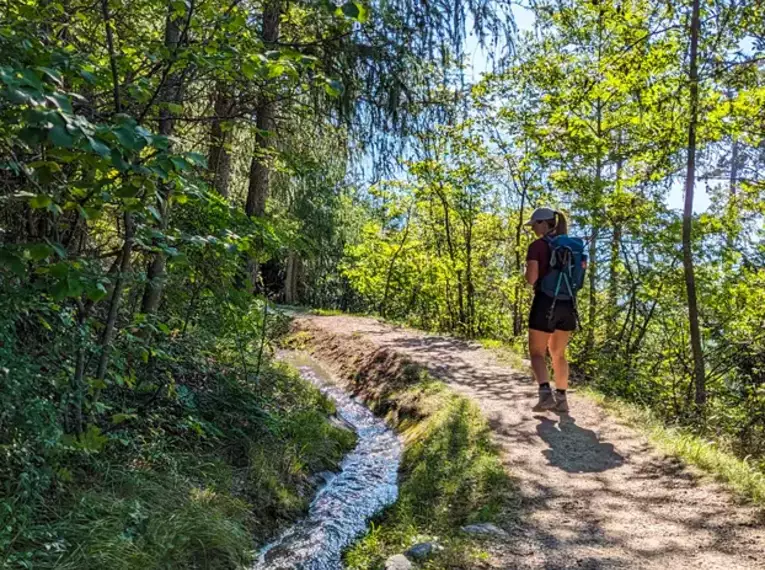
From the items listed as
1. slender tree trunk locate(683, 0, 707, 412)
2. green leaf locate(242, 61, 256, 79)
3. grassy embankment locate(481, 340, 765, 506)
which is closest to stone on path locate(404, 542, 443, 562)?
grassy embankment locate(481, 340, 765, 506)

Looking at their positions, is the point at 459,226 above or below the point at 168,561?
above

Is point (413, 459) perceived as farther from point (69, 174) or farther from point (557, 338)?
point (69, 174)

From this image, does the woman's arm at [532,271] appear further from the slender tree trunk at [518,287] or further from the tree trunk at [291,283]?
the tree trunk at [291,283]

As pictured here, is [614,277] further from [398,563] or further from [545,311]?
[398,563]

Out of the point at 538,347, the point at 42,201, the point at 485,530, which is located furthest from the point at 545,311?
the point at 42,201

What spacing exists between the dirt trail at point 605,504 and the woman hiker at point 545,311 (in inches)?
26.2

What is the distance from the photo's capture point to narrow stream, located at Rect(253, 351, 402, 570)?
4.12 metres

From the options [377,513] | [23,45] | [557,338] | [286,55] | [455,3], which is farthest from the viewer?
[557,338]

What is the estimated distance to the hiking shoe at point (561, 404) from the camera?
19.4ft

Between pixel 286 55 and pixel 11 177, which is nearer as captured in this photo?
pixel 286 55

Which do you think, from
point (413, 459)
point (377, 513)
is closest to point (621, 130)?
point (413, 459)

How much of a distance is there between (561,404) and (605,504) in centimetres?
197

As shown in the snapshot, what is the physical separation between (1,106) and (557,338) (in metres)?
4.88

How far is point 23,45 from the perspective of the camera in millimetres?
2250
